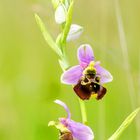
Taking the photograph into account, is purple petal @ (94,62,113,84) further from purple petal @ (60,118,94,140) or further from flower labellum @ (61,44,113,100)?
purple petal @ (60,118,94,140)

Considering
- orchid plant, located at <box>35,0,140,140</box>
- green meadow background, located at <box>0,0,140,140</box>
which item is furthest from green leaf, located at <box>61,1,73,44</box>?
green meadow background, located at <box>0,0,140,140</box>

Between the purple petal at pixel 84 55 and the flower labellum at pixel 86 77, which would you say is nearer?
the flower labellum at pixel 86 77

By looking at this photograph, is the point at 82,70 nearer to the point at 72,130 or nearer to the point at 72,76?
the point at 72,76

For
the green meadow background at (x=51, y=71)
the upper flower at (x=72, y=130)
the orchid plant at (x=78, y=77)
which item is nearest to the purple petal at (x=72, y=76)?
the orchid plant at (x=78, y=77)

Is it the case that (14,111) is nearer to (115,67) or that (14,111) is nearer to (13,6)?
(115,67)

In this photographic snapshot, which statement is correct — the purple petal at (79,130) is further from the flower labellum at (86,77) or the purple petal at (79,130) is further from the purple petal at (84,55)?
the purple petal at (84,55)

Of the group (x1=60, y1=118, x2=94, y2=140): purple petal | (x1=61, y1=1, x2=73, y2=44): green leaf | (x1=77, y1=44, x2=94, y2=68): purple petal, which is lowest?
(x1=60, y1=118, x2=94, y2=140): purple petal

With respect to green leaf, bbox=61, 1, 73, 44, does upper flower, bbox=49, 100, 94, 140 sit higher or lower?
lower
